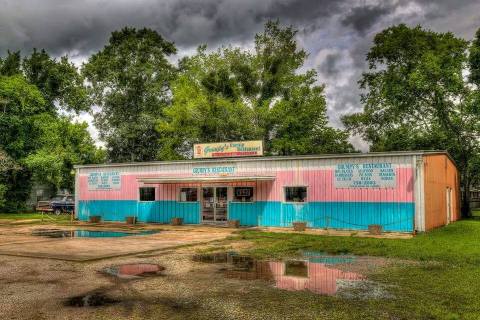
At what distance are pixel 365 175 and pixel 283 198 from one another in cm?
413

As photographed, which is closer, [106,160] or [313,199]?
[313,199]

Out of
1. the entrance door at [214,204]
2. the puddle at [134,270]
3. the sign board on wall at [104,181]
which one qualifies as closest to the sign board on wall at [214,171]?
the entrance door at [214,204]

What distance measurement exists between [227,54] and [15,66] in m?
21.9

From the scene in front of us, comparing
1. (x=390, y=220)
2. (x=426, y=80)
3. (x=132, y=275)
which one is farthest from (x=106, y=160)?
(x=132, y=275)

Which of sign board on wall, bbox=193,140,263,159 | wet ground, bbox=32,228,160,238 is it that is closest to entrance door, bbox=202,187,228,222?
sign board on wall, bbox=193,140,263,159

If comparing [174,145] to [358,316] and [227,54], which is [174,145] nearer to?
[227,54]

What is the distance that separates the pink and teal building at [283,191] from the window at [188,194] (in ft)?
0.18

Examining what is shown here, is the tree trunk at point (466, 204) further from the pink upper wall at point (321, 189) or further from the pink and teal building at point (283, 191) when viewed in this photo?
the pink upper wall at point (321, 189)

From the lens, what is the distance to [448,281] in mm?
9195

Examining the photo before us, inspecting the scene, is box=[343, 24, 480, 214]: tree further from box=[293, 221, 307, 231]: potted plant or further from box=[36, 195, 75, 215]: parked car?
box=[36, 195, 75, 215]: parked car

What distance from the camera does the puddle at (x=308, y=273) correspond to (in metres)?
8.64

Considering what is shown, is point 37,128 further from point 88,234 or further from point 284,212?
point 284,212

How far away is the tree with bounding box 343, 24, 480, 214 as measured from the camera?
36031 millimetres

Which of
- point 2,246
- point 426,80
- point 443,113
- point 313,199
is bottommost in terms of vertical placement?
point 2,246
